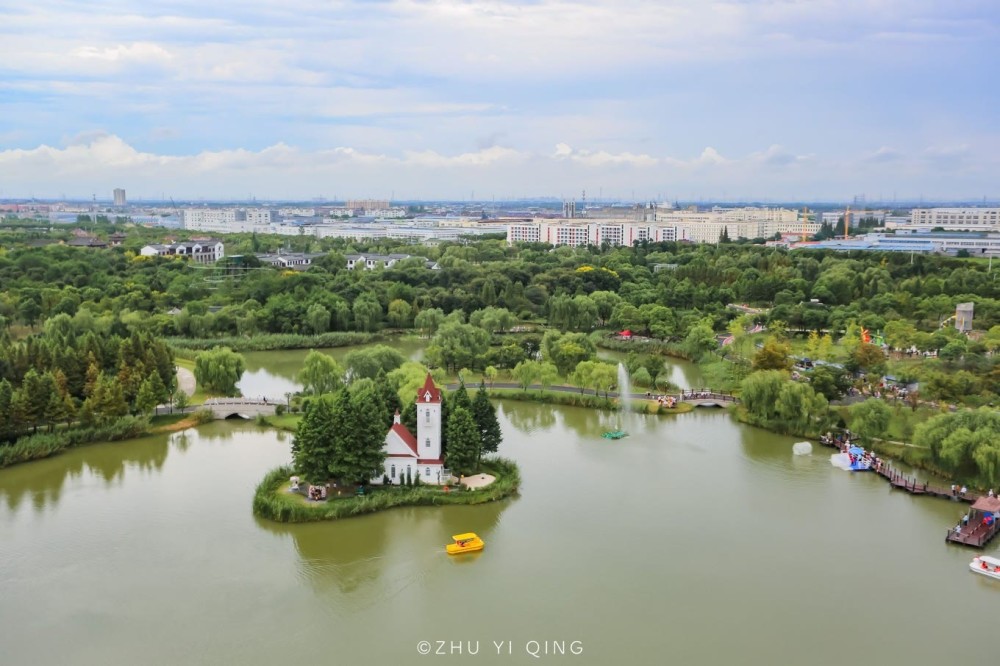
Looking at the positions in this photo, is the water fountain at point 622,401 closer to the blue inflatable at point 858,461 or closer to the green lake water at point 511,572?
the green lake water at point 511,572

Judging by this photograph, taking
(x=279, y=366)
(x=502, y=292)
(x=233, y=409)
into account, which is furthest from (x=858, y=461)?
(x=502, y=292)

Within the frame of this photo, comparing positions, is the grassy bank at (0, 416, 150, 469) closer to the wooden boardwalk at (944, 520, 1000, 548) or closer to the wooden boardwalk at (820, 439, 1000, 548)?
the wooden boardwalk at (820, 439, 1000, 548)

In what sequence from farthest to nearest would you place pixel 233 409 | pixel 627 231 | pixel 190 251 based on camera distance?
pixel 627 231, pixel 190 251, pixel 233 409

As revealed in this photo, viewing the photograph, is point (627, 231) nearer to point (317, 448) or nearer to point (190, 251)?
point (190, 251)

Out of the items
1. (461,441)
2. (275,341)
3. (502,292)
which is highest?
(502,292)

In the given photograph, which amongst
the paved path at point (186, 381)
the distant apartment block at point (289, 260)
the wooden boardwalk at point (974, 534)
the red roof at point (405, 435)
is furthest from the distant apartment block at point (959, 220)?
the red roof at point (405, 435)

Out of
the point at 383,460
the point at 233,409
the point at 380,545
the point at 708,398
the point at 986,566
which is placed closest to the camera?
the point at 986,566

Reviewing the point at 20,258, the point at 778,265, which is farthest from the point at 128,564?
the point at 778,265
